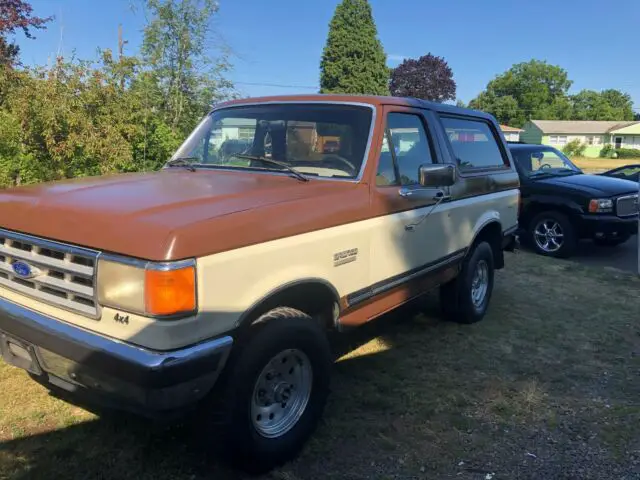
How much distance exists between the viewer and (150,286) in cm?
221

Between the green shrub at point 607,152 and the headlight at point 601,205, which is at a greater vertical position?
the green shrub at point 607,152

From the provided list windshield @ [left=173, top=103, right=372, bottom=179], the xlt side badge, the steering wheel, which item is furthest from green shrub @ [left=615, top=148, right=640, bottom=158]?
the xlt side badge

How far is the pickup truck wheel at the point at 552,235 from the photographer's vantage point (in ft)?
28.2

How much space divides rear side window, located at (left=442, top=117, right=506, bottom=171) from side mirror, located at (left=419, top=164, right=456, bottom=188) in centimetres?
106

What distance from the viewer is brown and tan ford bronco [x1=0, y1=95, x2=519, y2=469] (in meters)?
2.28

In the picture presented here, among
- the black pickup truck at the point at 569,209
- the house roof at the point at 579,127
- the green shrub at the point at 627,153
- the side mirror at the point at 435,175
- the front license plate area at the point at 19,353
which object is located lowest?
the front license plate area at the point at 19,353

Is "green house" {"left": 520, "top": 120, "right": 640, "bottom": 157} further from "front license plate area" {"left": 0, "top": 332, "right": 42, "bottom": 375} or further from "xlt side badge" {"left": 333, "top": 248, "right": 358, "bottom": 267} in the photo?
"front license plate area" {"left": 0, "top": 332, "right": 42, "bottom": 375}

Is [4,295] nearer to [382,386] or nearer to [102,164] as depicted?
[382,386]

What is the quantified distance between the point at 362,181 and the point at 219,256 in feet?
4.39

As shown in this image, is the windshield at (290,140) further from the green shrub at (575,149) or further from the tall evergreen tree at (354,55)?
the green shrub at (575,149)

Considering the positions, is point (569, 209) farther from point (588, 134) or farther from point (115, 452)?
point (588, 134)

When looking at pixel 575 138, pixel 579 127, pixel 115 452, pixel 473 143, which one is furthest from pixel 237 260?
pixel 579 127

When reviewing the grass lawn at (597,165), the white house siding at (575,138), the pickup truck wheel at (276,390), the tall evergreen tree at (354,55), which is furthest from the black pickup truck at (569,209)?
the white house siding at (575,138)

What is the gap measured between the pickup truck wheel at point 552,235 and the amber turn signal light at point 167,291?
7.82 meters
